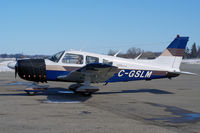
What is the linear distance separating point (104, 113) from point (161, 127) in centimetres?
207

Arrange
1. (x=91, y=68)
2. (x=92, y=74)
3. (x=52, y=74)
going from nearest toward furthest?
1. (x=91, y=68)
2. (x=92, y=74)
3. (x=52, y=74)

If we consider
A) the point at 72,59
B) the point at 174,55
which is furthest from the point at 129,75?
the point at 72,59

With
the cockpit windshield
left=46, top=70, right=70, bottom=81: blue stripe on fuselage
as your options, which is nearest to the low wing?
left=46, top=70, right=70, bottom=81: blue stripe on fuselage

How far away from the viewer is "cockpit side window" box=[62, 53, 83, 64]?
11.4 metres

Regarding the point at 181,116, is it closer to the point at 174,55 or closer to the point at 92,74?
the point at 92,74

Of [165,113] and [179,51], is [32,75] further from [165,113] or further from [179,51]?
[179,51]

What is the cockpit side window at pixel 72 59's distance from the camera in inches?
450

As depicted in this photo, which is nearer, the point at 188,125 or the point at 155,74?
the point at 188,125

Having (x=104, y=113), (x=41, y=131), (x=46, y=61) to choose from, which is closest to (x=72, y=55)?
(x=46, y=61)

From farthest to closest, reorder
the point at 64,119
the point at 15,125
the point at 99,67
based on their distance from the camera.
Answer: the point at 99,67, the point at 64,119, the point at 15,125

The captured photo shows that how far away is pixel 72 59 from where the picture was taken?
11.5 meters

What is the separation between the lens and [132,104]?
31.0 ft

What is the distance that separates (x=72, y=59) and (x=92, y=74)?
1.29m

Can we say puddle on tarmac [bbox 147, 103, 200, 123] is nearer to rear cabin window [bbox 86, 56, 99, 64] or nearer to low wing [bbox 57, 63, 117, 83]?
low wing [bbox 57, 63, 117, 83]
